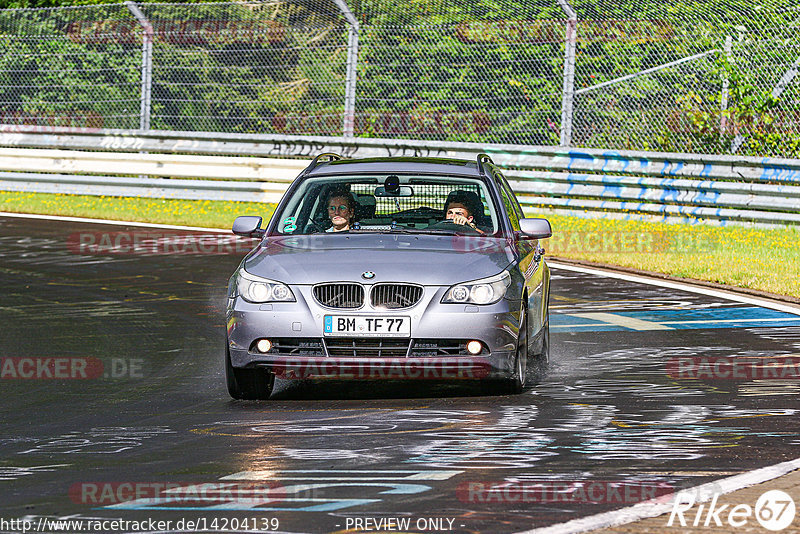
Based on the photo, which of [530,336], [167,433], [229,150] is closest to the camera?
[167,433]

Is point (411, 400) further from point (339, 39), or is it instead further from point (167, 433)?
point (339, 39)

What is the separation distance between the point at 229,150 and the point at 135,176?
73.6 inches

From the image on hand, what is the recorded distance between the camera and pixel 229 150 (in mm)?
24594

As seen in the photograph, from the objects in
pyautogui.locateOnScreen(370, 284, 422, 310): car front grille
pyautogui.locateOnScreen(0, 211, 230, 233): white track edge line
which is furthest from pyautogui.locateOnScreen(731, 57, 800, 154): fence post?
pyautogui.locateOnScreen(370, 284, 422, 310): car front grille

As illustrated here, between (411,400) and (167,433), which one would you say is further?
(411,400)

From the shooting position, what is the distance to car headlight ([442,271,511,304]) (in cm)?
841

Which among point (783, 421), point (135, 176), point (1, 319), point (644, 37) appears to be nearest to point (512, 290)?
point (783, 421)

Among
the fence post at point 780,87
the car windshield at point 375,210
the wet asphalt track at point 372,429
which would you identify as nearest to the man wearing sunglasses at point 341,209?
the car windshield at point 375,210

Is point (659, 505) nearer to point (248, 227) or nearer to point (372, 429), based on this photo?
point (372, 429)

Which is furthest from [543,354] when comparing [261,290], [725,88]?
[725,88]

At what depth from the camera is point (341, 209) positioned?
972 cm

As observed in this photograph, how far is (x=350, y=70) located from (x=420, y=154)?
6.47 feet

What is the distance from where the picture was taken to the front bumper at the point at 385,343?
8336 mm

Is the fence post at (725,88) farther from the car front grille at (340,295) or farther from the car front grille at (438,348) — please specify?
the car front grille at (340,295)
